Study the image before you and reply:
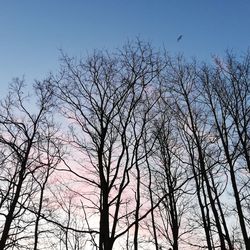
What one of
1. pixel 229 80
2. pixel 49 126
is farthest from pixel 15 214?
pixel 229 80

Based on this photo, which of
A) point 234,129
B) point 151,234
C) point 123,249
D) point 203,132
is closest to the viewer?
point 234,129

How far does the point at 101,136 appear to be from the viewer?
30.0 ft

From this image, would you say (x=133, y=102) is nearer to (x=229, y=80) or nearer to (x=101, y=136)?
(x=101, y=136)

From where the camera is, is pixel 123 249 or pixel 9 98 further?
pixel 123 249

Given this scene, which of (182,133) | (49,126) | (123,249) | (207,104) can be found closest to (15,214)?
(49,126)

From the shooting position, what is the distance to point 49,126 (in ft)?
47.3

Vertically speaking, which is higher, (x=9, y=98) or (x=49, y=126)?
(x=9, y=98)

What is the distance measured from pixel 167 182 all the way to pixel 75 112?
29.2 feet

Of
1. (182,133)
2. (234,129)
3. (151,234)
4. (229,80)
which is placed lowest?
(151,234)

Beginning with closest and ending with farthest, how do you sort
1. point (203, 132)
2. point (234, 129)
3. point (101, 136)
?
point (101, 136), point (234, 129), point (203, 132)

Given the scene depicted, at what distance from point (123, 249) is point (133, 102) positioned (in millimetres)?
23954

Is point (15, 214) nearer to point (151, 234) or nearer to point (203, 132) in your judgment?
point (151, 234)

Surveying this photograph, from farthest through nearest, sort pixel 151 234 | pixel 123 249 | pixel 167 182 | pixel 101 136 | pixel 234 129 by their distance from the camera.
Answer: pixel 123 249, pixel 151 234, pixel 167 182, pixel 234 129, pixel 101 136

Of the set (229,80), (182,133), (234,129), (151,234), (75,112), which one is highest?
(229,80)
